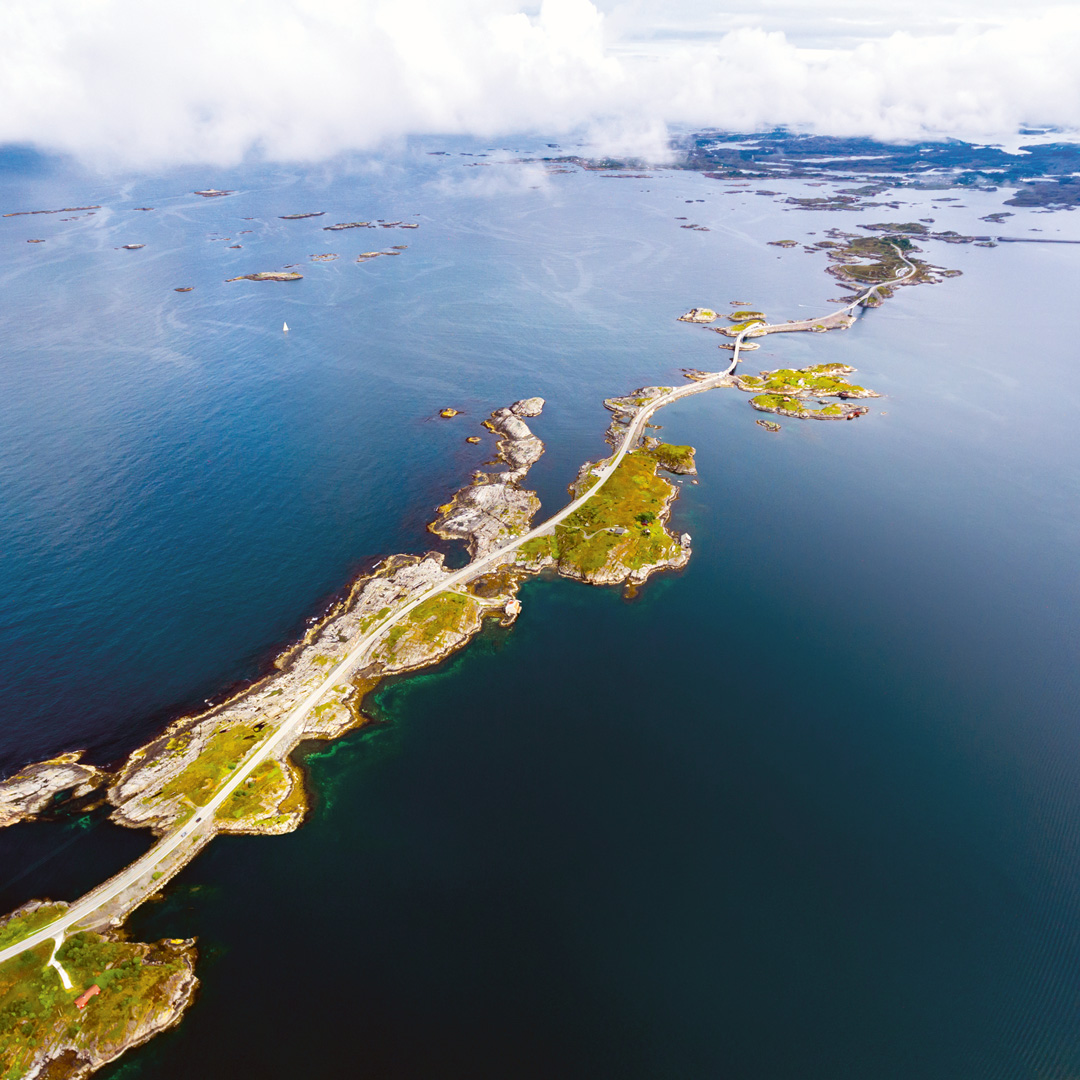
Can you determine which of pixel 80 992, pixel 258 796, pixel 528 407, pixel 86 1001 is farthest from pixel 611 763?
pixel 528 407

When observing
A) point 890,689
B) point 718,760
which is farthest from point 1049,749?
point 718,760

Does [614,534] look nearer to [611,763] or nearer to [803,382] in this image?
[611,763]

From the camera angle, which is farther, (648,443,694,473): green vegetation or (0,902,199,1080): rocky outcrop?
(648,443,694,473): green vegetation

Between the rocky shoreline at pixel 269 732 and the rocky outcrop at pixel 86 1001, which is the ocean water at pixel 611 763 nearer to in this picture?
Answer: the rocky outcrop at pixel 86 1001

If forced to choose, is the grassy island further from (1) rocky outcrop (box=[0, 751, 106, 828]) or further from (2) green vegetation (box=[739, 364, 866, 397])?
(2) green vegetation (box=[739, 364, 866, 397])

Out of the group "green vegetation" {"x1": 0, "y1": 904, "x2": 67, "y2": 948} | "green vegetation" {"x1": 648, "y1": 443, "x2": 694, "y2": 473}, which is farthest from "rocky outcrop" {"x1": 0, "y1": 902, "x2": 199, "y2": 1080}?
"green vegetation" {"x1": 648, "y1": 443, "x2": 694, "y2": 473}

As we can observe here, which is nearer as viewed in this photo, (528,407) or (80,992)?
(80,992)
